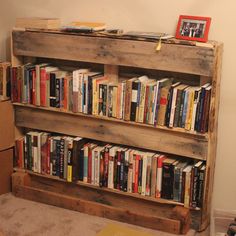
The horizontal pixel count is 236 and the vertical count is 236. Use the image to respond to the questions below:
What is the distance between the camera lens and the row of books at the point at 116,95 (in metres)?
2.70

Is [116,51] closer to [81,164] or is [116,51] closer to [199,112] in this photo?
[199,112]

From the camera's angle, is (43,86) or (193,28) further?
(43,86)

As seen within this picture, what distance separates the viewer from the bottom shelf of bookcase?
112 inches

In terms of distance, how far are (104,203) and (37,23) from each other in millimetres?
1308

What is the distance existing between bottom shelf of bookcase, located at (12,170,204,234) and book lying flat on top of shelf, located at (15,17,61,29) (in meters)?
1.05

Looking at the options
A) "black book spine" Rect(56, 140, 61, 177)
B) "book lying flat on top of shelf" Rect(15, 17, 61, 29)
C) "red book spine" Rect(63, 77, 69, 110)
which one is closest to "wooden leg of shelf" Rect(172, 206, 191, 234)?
"black book spine" Rect(56, 140, 61, 177)

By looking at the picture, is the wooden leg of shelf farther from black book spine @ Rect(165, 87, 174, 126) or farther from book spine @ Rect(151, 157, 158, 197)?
black book spine @ Rect(165, 87, 174, 126)

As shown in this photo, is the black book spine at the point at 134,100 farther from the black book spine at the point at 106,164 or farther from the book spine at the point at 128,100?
the black book spine at the point at 106,164

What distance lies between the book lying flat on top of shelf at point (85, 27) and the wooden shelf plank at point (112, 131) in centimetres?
55

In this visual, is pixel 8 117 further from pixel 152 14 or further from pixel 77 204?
pixel 152 14

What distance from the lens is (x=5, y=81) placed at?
10.5 feet

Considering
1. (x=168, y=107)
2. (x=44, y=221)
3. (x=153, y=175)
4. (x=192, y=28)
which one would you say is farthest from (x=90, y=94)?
(x=44, y=221)

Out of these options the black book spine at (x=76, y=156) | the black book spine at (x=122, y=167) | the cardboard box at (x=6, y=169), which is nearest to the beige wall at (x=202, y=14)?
the black book spine at (x=122, y=167)

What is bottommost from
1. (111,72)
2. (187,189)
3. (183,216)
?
(183,216)
